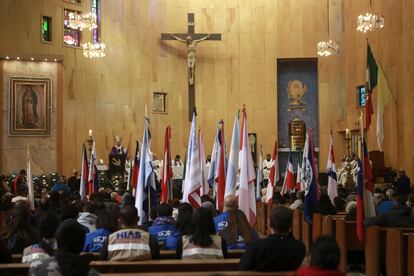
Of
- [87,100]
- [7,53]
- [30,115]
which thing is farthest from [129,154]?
[7,53]

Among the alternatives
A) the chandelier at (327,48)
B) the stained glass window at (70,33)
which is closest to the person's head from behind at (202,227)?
the stained glass window at (70,33)

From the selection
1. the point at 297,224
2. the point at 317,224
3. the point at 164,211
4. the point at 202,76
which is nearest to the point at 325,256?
the point at 164,211

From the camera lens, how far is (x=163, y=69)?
31578mm

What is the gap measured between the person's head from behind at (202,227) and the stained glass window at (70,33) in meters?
21.5

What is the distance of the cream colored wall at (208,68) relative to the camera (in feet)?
95.3

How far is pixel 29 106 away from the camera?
1052 inches

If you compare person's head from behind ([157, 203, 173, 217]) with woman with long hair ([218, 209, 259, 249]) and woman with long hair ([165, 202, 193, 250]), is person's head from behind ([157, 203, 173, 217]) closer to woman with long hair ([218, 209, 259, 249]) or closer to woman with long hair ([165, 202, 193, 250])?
woman with long hair ([165, 202, 193, 250])

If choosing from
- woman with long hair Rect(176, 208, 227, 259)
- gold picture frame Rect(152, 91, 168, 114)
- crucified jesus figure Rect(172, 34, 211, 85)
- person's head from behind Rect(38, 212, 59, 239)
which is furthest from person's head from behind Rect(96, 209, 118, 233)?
gold picture frame Rect(152, 91, 168, 114)

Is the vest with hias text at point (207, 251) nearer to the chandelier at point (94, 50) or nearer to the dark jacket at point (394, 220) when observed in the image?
the dark jacket at point (394, 220)

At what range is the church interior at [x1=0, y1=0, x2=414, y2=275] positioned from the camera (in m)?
26.3

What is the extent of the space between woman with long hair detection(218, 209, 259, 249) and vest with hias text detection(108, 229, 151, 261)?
56.3 inches

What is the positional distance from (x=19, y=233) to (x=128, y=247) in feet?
4.82

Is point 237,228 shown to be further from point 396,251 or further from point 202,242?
point 396,251

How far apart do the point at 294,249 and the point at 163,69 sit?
25.6 m
